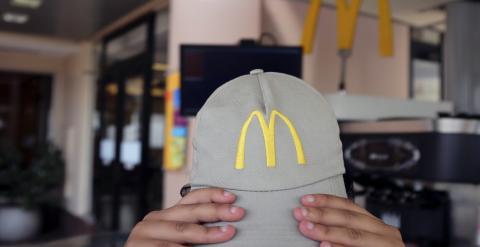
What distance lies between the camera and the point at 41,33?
6.92 metres

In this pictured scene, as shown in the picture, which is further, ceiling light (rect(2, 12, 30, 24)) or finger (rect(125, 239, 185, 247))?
ceiling light (rect(2, 12, 30, 24))

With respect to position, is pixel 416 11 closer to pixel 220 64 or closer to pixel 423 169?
pixel 423 169

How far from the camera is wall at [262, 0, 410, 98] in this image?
13.7 feet

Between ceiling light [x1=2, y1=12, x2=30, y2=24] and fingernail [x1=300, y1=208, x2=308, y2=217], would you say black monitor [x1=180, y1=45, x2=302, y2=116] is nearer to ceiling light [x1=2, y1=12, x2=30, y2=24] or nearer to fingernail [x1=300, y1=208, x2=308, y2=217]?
fingernail [x1=300, y1=208, x2=308, y2=217]

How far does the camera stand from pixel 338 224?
0.62 m

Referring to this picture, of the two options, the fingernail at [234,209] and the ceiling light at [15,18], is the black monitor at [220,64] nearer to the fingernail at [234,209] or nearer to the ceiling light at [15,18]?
the fingernail at [234,209]

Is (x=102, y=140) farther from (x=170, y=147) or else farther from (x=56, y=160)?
(x=170, y=147)

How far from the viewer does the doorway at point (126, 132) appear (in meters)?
5.16

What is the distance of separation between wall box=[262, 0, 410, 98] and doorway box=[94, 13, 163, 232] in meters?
1.51

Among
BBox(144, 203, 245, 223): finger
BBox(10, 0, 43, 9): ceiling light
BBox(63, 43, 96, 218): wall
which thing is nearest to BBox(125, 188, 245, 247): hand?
BBox(144, 203, 245, 223): finger

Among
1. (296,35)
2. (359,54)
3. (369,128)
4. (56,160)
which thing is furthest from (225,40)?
(56,160)

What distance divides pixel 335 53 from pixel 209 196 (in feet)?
13.4

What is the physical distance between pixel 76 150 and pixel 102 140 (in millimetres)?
916

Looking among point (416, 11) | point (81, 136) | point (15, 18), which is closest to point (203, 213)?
point (416, 11)
